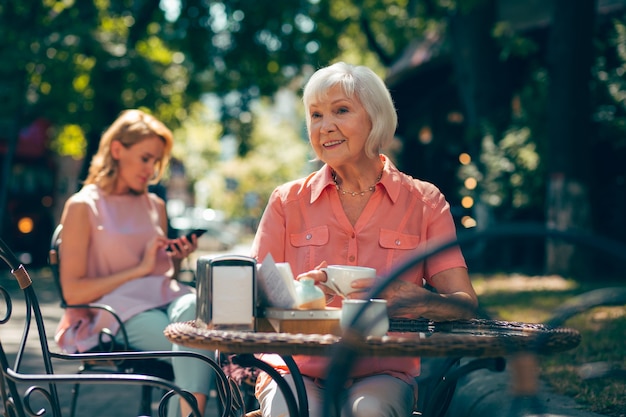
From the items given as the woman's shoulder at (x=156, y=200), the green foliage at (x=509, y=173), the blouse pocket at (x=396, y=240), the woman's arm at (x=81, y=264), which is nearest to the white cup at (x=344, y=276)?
the blouse pocket at (x=396, y=240)

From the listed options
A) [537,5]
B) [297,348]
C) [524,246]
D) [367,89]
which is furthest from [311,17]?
[297,348]

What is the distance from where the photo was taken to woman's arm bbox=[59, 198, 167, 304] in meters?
4.34

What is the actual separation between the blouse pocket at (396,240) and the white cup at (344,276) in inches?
24.3

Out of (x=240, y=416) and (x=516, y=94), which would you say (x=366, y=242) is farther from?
(x=516, y=94)

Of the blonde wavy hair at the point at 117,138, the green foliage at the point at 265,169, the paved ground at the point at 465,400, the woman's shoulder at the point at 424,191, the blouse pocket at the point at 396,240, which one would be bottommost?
the paved ground at the point at 465,400

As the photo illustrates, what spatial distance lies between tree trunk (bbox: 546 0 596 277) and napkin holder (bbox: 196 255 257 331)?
11012 mm

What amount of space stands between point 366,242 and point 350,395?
0.60m

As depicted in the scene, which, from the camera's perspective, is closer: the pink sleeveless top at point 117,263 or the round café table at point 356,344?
the round café table at point 356,344

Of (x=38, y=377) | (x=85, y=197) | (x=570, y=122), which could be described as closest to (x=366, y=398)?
(x=38, y=377)

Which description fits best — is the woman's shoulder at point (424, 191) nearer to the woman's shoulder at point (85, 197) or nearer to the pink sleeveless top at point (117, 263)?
the pink sleeveless top at point (117, 263)

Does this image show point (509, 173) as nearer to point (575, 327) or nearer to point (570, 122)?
point (570, 122)

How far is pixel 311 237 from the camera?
130 inches

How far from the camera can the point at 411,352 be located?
2.20m

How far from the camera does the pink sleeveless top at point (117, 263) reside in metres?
4.31
